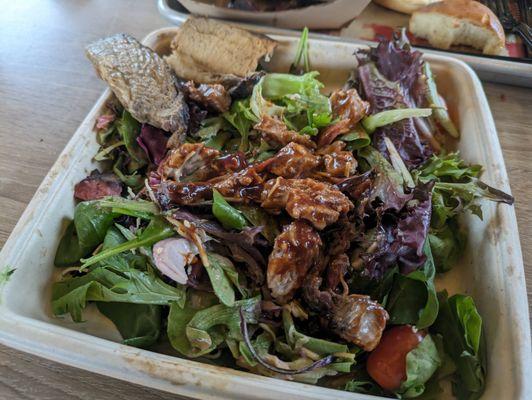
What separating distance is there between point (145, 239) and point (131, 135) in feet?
1.41

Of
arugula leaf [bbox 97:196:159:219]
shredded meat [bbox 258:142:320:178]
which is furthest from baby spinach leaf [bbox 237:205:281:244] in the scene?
arugula leaf [bbox 97:196:159:219]

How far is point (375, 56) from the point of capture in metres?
1.49

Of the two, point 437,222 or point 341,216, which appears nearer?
point 341,216

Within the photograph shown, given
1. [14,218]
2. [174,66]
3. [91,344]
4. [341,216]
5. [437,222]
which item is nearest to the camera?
[91,344]

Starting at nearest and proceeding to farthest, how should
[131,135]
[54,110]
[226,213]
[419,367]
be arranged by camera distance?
[419,367] → [226,213] → [131,135] → [54,110]

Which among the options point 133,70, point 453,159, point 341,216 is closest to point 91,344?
point 341,216

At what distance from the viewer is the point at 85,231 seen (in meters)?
1.18

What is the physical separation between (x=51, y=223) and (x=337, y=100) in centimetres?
86

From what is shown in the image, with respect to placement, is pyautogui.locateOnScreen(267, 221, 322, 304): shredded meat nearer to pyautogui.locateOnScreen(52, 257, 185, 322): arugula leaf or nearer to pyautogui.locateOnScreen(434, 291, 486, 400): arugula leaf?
pyautogui.locateOnScreen(52, 257, 185, 322): arugula leaf

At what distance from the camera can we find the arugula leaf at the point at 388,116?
1316 millimetres

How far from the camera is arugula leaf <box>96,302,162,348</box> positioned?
3.52 feet

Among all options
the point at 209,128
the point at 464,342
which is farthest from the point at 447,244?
the point at 209,128

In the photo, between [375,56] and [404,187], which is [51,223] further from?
[375,56]

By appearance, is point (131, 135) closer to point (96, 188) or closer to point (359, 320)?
point (96, 188)
